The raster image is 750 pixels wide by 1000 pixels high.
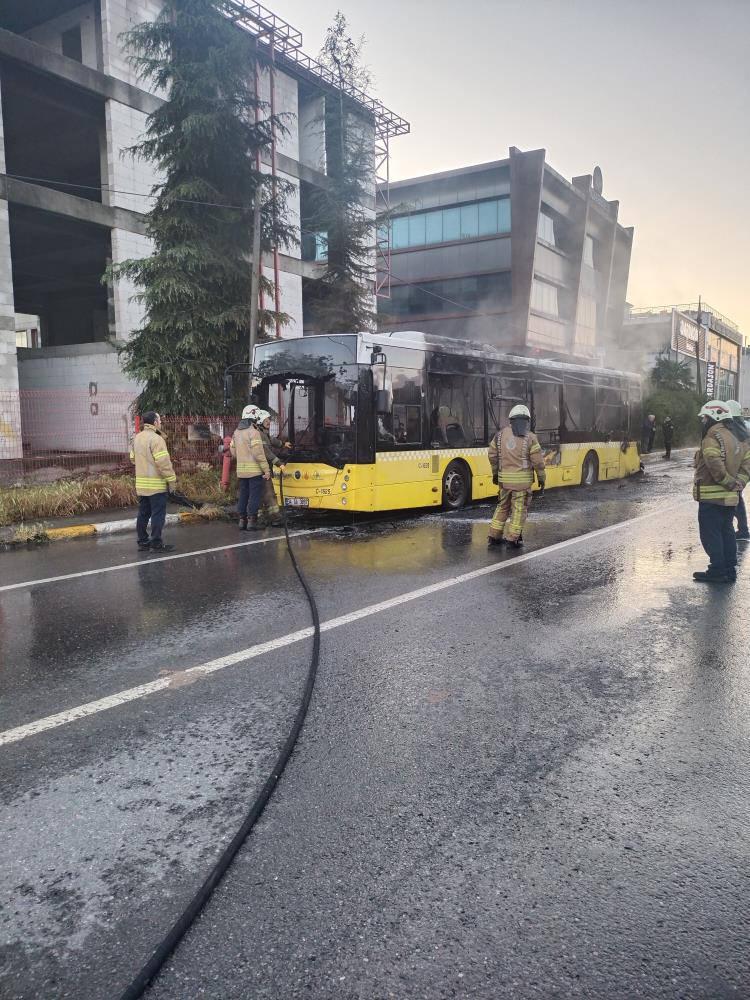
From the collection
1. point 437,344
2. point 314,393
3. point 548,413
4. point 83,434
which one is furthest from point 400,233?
point 314,393

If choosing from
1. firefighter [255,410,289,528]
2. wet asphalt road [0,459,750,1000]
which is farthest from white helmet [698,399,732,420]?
firefighter [255,410,289,528]

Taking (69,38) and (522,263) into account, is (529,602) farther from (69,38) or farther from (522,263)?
(522,263)

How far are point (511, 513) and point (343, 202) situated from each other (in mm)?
20264

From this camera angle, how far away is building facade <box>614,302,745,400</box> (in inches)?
2781

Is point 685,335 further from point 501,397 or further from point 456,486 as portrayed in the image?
point 456,486

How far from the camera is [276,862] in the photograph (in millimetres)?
2709

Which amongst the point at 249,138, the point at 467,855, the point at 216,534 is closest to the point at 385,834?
the point at 467,855

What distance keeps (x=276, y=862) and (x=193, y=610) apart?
392 centimetres

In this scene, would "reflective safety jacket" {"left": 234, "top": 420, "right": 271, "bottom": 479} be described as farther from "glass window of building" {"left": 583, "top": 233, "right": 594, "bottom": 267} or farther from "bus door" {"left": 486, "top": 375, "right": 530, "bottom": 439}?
"glass window of building" {"left": 583, "top": 233, "right": 594, "bottom": 267}

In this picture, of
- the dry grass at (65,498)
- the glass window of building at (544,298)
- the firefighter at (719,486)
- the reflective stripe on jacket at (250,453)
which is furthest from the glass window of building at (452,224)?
the firefighter at (719,486)

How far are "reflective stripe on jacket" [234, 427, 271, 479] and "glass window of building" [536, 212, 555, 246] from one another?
126 ft

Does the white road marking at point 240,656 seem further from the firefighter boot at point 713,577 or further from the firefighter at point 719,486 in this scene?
the firefighter at point 719,486

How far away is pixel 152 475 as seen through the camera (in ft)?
30.9

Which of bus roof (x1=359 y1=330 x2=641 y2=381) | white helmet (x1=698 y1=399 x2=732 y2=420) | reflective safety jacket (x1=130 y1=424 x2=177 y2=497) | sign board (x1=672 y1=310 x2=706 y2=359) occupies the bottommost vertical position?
reflective safety jacket (x1=130 y1=424 x2=177 y2=497)
